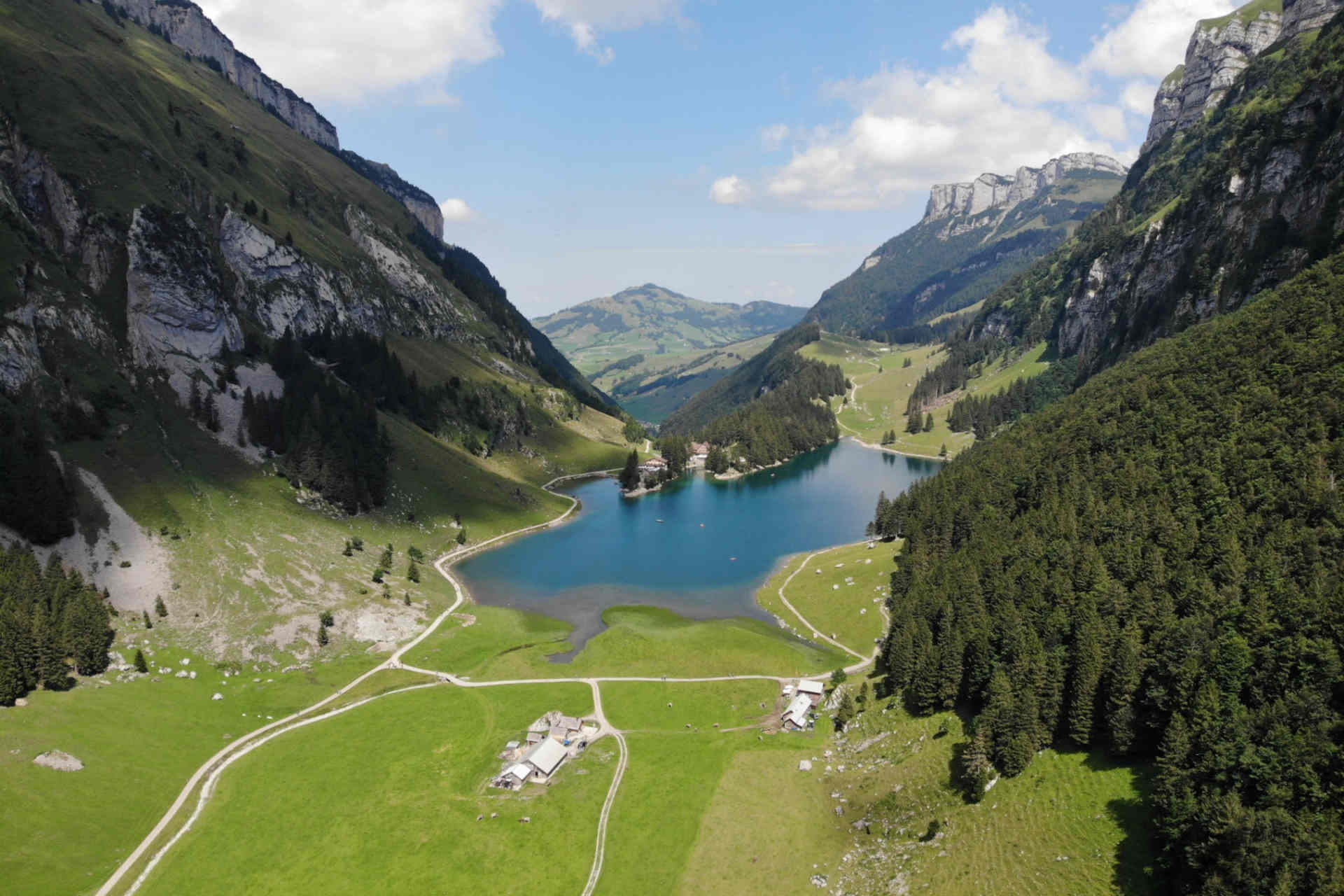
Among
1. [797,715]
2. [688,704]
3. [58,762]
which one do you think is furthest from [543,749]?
[58,762]

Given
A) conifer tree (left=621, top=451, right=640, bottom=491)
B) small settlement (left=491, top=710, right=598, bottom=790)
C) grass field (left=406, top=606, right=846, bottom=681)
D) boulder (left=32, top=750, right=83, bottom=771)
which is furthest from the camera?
conifer tree (left=621, top=451, right=640, bottom=491)

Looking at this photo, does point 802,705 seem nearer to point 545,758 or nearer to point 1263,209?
point 545,758

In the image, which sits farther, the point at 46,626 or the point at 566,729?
the point at 566,729

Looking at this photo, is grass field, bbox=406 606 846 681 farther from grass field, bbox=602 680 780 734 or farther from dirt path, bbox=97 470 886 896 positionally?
grass field, bbox=602 680 780 734

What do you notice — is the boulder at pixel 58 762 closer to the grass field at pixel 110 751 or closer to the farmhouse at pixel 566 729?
the grass field at pixel 110 751

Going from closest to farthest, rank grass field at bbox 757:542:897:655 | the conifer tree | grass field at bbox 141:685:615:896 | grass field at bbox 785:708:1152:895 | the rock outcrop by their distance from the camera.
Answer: grass field at bbox 785:708:1152:895
grass field at bbox 141:685:615:896
grass field at bbox 757:542:897:655
the rock outcrop
the conifer tree

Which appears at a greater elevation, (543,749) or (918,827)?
(918,827)

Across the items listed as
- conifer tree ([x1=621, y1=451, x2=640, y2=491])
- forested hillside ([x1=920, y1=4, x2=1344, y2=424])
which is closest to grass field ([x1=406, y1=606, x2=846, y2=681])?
conifer tree ([x1=621, y1=451, x2=640, y2=491])
